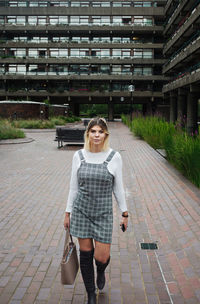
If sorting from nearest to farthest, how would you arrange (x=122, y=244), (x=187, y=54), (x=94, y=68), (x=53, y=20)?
1. (x=122, y=244)
2. (x=187, y=54)
3. (x=53, y=20)
4. (x=94, y=68)

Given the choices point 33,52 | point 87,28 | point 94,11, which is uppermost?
point 94,11

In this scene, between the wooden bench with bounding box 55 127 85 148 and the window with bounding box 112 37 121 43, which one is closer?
the wooden bench with bounding box 55 127 85 148

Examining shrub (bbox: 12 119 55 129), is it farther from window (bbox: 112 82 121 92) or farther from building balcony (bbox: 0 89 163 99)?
window (bbox: 112 82 121 92)

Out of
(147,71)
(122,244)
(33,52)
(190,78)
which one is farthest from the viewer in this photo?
(33,52)

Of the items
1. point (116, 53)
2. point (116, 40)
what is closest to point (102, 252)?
point (116, 53)

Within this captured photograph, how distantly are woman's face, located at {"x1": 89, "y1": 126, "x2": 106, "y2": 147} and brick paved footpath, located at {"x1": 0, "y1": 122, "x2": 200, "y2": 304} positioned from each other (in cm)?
163

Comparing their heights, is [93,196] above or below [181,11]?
below

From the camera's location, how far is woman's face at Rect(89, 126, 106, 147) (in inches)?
119

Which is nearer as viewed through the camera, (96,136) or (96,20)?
(96,136)

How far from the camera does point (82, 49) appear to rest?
55.5 meters

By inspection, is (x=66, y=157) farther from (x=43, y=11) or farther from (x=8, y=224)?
(x=43, y=11)

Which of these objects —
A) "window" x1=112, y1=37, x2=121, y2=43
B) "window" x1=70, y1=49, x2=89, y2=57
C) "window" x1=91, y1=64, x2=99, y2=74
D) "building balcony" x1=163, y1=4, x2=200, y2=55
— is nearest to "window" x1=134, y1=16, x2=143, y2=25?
"window" x1=112, y1=37, x2=121, y2=43

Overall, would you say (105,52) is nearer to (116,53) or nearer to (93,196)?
(116,53)

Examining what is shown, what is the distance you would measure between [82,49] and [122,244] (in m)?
54.6
